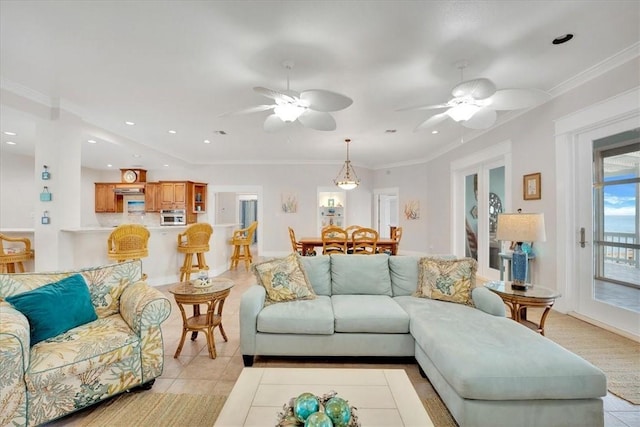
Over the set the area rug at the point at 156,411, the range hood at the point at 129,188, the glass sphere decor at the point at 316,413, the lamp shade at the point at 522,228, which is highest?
the range hood at the point at 129,188

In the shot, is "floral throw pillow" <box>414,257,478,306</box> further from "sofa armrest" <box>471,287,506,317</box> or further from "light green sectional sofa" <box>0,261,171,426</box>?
"light green sectional sofa" <box>0,261,171,426</box>

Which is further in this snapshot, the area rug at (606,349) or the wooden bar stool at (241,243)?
the wooden bar stool at (241,243)

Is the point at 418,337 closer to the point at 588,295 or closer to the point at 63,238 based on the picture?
the point at 588,295

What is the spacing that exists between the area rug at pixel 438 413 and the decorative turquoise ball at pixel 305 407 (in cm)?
103

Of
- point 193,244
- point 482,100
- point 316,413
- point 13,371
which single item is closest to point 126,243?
point 193,244

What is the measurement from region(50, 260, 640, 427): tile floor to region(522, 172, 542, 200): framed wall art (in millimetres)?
2419

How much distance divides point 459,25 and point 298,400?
2.63m

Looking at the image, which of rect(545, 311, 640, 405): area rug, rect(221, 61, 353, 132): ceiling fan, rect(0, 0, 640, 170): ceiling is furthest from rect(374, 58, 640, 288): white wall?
rect(221, 61, 353, 132): ceiling fan

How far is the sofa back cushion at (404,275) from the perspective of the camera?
2766 mm

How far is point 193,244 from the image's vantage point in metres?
4.76

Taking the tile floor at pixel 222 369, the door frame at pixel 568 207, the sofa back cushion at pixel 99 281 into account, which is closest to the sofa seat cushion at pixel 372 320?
the tile floor at pixel 222 369

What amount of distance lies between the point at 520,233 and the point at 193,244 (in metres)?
4.49

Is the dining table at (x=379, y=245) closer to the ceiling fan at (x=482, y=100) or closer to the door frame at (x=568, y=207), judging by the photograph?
the door frame at (x=568, y=207)

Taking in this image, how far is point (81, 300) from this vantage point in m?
1.97
